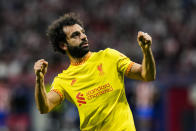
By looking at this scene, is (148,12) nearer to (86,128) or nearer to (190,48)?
(190,48)

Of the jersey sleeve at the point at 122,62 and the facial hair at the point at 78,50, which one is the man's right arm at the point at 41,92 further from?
the jersey sleeve at the point at 122,62

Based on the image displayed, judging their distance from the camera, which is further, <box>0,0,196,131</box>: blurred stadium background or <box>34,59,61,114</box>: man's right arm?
<box>0,0,196,131</box>: blurred stadium background

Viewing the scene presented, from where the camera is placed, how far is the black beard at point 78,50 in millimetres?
4922

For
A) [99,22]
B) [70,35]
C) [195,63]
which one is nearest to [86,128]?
[70,35]

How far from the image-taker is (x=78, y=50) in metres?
4.96

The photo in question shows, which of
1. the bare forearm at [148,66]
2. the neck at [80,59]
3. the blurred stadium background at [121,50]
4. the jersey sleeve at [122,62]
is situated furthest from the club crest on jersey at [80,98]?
the blurred stadium background at [121,50]

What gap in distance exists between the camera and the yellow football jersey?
4695mm

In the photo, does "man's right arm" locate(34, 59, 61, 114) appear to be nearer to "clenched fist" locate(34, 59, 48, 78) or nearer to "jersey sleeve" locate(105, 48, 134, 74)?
"clenched fist" locate(34, 59, 48, 78)

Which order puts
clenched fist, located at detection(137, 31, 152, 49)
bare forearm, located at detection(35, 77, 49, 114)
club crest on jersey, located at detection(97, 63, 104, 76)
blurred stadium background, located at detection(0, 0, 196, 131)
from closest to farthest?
clenched fist, located at detection(137, 31, 152, 49), bare forearm, located at detection(35, 77, 49, 114), club crest on jersey, located at detection(97, 63, 104, 76), blurred stadium background, located at detection(0, 0, 196, 131)

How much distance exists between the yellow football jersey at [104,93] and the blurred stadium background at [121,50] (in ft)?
22.3

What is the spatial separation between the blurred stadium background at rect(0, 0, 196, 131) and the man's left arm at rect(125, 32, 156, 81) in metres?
7.10

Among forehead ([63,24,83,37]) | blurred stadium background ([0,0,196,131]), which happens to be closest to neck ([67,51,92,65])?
forehead ([63,24,83,37])

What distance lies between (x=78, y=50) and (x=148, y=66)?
0.99 metres

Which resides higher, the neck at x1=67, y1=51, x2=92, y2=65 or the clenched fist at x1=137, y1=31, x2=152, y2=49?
the clenched fist at x1=137, y1=31, x2=152, y2=49
